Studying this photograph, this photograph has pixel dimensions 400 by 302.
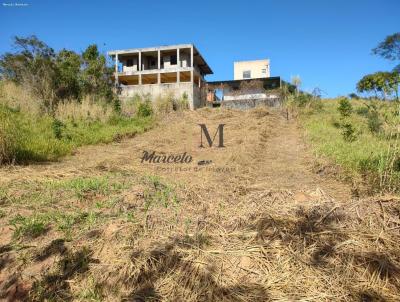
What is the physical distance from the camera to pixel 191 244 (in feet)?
6.83

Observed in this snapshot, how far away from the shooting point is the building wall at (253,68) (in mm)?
28922

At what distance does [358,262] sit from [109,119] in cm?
948

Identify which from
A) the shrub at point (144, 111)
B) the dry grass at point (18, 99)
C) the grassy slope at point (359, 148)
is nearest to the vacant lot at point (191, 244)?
the grassy slope at point (359, 148)

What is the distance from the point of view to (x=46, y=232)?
7.89ft

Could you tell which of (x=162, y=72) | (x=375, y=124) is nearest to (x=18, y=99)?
(x=375, y=124)

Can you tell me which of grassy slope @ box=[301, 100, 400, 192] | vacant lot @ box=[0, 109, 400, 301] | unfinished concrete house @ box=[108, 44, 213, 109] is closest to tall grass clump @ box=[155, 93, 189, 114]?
unfinished concrete house @ box=[108, 44, 213, 109]

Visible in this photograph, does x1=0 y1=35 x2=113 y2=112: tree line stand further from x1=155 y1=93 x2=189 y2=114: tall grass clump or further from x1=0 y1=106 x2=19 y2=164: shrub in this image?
x1=0 y1=106 x2=19 y2=164: shrub

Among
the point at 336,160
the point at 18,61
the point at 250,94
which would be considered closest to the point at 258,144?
the point at 336,160

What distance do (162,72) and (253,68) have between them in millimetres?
10905

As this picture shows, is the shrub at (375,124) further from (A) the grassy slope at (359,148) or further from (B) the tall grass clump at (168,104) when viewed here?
(B) the tall grass clump at (168,104)

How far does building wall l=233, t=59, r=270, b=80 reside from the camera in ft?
94.9

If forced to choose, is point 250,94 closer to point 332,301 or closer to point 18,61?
point 18,61

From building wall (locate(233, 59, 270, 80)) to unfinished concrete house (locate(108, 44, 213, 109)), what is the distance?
8.98 ft

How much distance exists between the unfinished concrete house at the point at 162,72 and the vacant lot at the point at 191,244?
49.5 feet
